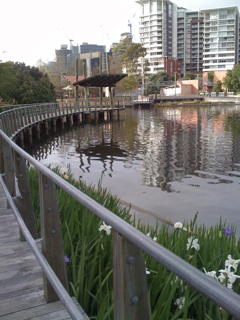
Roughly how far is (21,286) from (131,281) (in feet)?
5.49

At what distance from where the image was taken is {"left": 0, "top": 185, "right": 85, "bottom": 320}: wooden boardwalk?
2334 mm

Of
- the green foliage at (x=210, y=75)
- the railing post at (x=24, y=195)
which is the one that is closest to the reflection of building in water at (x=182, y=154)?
the railing post at (x=24, y=195)

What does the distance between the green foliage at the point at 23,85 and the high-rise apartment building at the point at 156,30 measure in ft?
298

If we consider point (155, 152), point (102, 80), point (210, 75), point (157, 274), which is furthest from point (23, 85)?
point (210, 75)

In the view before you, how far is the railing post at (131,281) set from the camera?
4.33 ft

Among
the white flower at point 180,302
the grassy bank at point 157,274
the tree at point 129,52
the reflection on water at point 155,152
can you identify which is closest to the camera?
the grassy bank at point 157,274

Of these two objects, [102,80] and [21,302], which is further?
[102,80]

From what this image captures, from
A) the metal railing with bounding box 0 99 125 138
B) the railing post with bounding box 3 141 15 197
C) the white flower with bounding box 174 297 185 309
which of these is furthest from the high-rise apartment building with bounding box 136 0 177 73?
the white flower with bounding box 174 297 185 309

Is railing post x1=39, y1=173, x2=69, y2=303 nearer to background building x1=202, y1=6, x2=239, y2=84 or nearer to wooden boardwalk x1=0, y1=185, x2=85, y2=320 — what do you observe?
wooden boardwalk x1=0, y1=185, x2=85, y2=320

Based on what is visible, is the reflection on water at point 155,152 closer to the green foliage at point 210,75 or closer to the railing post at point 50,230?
the railing post at point 50,230

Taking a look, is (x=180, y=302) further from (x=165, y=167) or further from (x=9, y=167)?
(x=165, y=167)

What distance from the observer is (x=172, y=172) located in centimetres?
1316

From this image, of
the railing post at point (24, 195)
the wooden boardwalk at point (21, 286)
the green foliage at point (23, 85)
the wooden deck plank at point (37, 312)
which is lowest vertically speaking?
the wooden boardwalk at point (21, 286)

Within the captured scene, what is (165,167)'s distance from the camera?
14.1 meters
